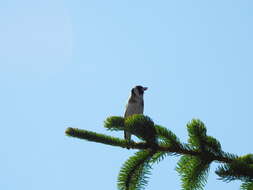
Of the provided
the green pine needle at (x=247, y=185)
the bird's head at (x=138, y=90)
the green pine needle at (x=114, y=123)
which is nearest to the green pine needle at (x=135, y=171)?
the green pine needle at (x=114, y=123)

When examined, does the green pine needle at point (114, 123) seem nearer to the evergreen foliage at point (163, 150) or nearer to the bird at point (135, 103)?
the evergreen foliage at point (163, 150)

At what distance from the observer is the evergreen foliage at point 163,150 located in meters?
2.48

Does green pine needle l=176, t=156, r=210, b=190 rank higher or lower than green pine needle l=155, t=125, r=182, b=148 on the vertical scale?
lower

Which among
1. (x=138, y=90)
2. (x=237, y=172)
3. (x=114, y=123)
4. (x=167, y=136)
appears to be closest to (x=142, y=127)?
(x=167, y=136)

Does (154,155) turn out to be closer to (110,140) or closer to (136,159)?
(136,159)

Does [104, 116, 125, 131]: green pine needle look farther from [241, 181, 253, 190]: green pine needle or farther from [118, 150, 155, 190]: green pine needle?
[241, 181, 253, 190]: green pine needle

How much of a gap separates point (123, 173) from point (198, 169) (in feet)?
1.62

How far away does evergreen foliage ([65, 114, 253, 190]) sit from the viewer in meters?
2.48

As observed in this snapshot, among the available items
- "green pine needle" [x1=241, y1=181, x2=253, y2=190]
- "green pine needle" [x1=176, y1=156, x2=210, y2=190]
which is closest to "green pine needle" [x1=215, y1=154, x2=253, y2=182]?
"green pine needle" [x1=241, y1=181, x2=253, y2=190]

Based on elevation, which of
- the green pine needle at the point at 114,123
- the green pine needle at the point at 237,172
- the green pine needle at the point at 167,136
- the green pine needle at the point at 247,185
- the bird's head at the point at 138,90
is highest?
the bird's head at the point at 138,90

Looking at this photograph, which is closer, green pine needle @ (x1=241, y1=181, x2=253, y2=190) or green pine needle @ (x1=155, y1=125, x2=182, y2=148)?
green pine needle @ (x1=241, y1=181, x2=253, y2=190)

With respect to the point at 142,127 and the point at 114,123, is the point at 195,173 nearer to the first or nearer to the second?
the point at 142,127

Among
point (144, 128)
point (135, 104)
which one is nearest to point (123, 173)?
point (144, 128)

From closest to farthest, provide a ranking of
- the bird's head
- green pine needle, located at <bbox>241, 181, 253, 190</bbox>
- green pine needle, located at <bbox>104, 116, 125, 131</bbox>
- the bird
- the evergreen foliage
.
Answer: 1. green pine needle, located at <bbox>241, 181, 253, 190</bbox>
2. the evergreen foliage
3. green pine needle, located at <bbox>104, 116, 125, 131</bbox>
4. the bird
5. the bird's head
